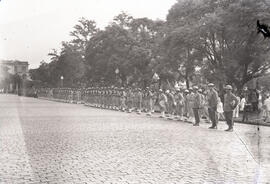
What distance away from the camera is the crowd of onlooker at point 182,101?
1722 centimetres

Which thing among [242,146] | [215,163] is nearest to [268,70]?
[242,146]

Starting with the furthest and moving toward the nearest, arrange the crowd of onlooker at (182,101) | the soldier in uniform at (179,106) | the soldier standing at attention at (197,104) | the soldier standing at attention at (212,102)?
1. the soldier in uniform at (179,106)
2. the soldier standing at attention at (197,104)
3. the crowd of onlooker at (182,101)
4. the soldier standing at attention at (212,102)

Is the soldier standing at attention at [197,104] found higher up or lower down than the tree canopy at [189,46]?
lower down

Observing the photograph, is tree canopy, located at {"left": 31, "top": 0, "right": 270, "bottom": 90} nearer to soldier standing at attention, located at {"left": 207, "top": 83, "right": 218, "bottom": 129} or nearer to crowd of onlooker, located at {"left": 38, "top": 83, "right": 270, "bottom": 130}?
Answer: crowd of onlooker, located at {"left": 38, "top": 83, "right": 270, "bottom": 130}

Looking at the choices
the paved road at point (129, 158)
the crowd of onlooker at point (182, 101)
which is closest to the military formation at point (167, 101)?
the crowd of onlooker at point (182, 101)

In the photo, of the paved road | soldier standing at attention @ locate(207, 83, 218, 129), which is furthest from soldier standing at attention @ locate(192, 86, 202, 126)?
the paved road

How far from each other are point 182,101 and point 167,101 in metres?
2.32

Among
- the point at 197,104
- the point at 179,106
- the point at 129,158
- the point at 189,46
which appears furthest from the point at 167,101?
the point at 129,158

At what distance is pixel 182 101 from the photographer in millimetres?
21016

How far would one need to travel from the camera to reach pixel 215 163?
841cm

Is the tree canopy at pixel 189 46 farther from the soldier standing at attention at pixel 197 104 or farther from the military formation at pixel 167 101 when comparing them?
the soldier standing at attention at pixel 197 104

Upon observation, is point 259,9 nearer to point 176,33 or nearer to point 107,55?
point 176,33

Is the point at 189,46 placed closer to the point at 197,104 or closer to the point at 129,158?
the point at 197,104

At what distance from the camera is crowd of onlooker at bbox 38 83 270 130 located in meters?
17.2
